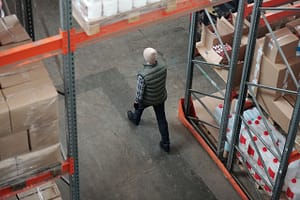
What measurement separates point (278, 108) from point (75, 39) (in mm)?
3032

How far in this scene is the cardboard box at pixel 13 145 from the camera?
5.96 metres

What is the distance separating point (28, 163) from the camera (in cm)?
626

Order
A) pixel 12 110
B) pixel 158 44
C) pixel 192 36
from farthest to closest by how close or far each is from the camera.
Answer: pixel 158 44 < pixel 192 36 < pixel 12 110

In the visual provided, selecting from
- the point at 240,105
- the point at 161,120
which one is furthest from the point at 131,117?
the point at 240,105

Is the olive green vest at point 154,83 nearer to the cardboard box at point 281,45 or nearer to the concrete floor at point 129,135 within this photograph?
the concrete floor at point 129,135

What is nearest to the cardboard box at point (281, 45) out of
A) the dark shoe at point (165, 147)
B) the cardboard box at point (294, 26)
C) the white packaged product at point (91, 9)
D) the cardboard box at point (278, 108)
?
the cardboard box at point (294, 26)

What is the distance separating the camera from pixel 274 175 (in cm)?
769

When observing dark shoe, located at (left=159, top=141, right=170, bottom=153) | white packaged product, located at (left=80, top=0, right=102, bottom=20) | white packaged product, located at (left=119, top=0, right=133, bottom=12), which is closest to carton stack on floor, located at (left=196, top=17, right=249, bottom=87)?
dark shoe, located at (left=159, top=141, right=170, bottom=153)

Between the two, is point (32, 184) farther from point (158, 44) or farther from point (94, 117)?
point (158, 44)

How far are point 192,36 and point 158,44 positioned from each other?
2469 mm

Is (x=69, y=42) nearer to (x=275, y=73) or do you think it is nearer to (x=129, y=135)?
(x=275, y=73)

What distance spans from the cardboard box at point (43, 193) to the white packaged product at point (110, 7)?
2369 mm

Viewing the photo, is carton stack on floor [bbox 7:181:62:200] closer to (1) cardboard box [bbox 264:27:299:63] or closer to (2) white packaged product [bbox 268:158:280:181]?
(2) white packaged product [bbox 268:158:280:181]

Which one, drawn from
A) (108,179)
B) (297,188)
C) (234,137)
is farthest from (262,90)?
(108,179)
